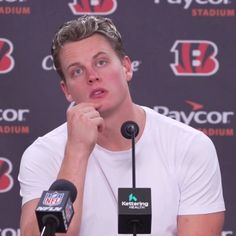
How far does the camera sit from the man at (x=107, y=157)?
2143 mm

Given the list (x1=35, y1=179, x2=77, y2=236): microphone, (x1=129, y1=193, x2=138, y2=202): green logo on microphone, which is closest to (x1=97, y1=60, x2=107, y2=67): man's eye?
(x1=129, y1=193, x2=138, y2=202): green logo on microphone

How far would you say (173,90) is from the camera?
9.94 feet

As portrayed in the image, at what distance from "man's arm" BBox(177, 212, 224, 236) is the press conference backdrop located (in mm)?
898

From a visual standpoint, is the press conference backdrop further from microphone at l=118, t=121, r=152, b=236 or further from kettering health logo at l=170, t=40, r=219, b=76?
microphone at l=118, t=121, r=152, b=236

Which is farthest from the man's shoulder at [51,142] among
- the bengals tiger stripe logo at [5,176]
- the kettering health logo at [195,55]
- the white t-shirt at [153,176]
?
the kettering health logo at [195,55]

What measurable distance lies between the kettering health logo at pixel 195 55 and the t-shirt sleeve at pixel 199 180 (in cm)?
83

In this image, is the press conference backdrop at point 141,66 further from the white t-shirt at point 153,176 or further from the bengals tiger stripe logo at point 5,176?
the white t-shirt at point 153,176

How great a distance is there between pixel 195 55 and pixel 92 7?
47 centimetres

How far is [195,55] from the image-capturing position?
3053 millimetres

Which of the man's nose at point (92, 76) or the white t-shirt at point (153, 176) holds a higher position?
the man's nose at point (92, 76)

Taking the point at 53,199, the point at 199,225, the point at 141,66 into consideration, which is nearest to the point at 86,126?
the point at 199,225

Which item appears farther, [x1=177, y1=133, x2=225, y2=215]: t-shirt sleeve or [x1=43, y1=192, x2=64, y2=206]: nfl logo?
[x1=177, y1=133, x2=225, y2=215]: t-shirt sleeve

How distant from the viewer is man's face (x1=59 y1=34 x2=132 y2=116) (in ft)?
7.06

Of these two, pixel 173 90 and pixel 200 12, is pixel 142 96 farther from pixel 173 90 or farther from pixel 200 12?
pixel 200 12
